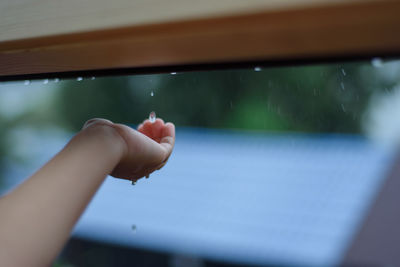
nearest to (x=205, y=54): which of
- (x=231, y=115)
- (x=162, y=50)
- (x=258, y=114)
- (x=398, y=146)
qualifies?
(x=162, y=50)

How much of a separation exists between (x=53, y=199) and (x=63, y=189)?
14 mm

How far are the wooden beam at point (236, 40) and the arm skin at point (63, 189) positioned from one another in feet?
0.27

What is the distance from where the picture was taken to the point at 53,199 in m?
0.37

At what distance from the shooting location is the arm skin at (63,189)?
354mm

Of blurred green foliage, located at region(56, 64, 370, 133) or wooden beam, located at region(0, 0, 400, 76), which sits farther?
blurred green foliage, located at region(56, 64, 370, 133)

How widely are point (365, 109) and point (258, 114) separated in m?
0.56

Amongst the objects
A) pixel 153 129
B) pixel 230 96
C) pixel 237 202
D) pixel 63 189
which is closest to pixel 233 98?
pixel 230 96

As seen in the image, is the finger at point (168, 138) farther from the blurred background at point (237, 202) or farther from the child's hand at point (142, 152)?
the blurred background at point (237, 202)

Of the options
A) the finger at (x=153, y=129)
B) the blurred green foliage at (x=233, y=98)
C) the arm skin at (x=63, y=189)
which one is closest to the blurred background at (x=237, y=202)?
the blurred green foliage at (x=233, y=98)

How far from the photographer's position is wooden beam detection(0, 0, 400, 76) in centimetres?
26

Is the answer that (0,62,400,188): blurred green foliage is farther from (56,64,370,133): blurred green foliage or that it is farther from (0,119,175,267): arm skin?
(0,119,175,267): arm skin

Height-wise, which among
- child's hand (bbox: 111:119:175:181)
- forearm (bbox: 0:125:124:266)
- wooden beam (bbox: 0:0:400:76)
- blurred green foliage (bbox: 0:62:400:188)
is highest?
blurred green foliage (bbox: 0:62:400:188)

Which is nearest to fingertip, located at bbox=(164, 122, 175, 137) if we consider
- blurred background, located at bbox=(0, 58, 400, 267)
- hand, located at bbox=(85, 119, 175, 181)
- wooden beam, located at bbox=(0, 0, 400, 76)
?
hand, located at bbox=(85, 119, 175, 181)

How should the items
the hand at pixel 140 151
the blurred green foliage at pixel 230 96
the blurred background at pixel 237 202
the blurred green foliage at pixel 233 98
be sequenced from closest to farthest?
the hand at pixel 140 151
the blurred green foliage at pixel 230 96
the blurred green foliage at pixel 233 98
the blurred background at pixel 237 202
